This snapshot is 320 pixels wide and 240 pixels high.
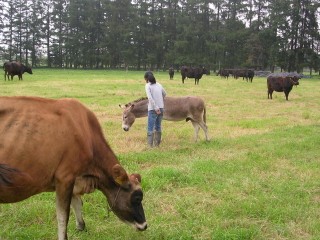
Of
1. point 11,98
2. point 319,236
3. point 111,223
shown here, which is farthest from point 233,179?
point 11,98

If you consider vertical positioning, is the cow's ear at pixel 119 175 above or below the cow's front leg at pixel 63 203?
above

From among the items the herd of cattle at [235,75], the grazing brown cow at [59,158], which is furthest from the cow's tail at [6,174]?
the herd of cattle at [235,75]

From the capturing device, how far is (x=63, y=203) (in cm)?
395

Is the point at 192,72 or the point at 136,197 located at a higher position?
the point at 192,72

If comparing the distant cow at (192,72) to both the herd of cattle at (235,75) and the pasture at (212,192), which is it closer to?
the herd of cattle at (235,75)

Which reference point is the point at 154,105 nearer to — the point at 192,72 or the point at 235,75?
the point at 192,72

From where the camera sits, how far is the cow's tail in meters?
3.42

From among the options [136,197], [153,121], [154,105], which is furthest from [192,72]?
[136,197]

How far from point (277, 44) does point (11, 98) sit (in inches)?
2113

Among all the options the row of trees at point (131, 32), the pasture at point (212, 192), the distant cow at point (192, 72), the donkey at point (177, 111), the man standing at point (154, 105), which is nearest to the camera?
the pasture at point (212, 192)

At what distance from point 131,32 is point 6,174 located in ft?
205

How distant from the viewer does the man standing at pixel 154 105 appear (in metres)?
9.17

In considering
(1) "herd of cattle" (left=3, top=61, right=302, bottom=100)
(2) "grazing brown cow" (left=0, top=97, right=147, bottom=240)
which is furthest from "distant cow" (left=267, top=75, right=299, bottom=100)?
(2) "grazing brown cow" (left=0, top=97, right=147, bottom=240)

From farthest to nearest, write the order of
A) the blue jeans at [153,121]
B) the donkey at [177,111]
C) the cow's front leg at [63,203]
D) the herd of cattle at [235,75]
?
the herd of cattle at [235,75] < the donkey at [177,111] < the blue jeans at [153,121] < the cow's front leg at [63,203]
